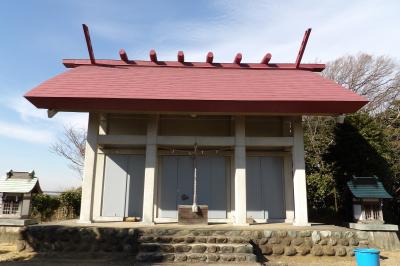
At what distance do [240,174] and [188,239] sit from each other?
251 centimetres

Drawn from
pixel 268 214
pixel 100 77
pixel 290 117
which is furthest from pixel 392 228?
pixel 100 77

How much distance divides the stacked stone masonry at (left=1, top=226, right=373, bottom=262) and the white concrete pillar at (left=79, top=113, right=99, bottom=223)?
0.96 metres

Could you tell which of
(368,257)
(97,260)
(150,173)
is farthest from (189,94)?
(368,257)

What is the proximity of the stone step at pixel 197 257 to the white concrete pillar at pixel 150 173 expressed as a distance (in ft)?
7.02

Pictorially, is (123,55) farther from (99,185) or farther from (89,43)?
(99,185)

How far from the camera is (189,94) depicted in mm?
8453

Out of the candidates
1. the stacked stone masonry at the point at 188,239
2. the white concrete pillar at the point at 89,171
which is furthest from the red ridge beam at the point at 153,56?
the stacked stone masonry at the point at 188,239

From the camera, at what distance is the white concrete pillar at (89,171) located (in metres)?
8.49

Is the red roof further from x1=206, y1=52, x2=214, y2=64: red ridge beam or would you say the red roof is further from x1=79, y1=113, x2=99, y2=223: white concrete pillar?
x1=206, y1=52, x2=214, y2=64: red ridge beam

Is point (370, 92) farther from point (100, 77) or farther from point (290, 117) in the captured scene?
point (100, 77)

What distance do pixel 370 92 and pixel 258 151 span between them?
484 inches

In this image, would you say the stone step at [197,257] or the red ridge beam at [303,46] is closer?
the stone step at [197,257]

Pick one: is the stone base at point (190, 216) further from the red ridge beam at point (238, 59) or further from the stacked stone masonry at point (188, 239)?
the red ridge beam at point (238, 59)

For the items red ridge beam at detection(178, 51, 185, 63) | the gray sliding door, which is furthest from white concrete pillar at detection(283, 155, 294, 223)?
red ridge beam at detection(178, 51, 185, 63)
